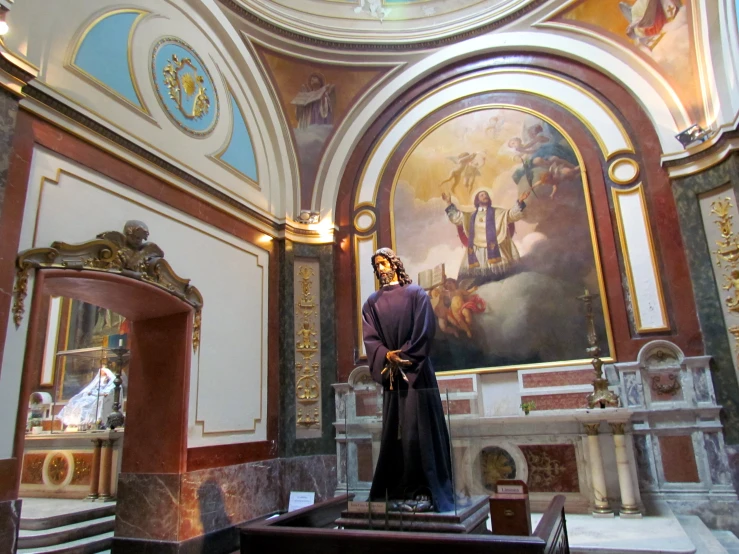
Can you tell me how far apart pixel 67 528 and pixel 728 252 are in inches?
353

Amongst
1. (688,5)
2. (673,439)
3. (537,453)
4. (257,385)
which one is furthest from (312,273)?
(688,5)

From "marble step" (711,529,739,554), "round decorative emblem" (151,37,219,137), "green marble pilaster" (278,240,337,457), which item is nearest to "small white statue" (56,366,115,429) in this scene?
"green marble pilaster" (278,240,337,457)

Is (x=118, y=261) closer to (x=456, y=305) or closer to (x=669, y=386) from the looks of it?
(x=456, y=305)

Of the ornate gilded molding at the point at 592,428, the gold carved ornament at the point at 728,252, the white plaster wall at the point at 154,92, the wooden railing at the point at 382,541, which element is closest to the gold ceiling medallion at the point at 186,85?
the white plaster wall at the point at 154,92

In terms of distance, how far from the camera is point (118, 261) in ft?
21.3

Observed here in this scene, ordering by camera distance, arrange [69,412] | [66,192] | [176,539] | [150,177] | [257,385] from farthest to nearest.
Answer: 1. [69,412]
2. [257,385]
3. [150,177]
4. [176,539]
5. [66,192]

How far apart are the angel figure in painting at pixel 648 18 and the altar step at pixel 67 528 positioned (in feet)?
33.5

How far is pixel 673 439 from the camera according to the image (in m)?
7.31

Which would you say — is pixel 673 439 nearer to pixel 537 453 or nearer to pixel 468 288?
Answer: pixel 537 453

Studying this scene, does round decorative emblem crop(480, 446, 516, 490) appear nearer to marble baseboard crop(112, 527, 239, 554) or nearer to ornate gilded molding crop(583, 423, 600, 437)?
ornate gilded molding crop(583, 423, 600, 437)

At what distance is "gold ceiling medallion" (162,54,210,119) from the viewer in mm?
8023

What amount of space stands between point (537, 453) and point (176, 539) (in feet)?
15.5

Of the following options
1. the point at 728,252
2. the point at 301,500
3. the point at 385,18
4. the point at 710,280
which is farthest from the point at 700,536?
the point at 385,18

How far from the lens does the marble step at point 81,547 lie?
6.03 meters
